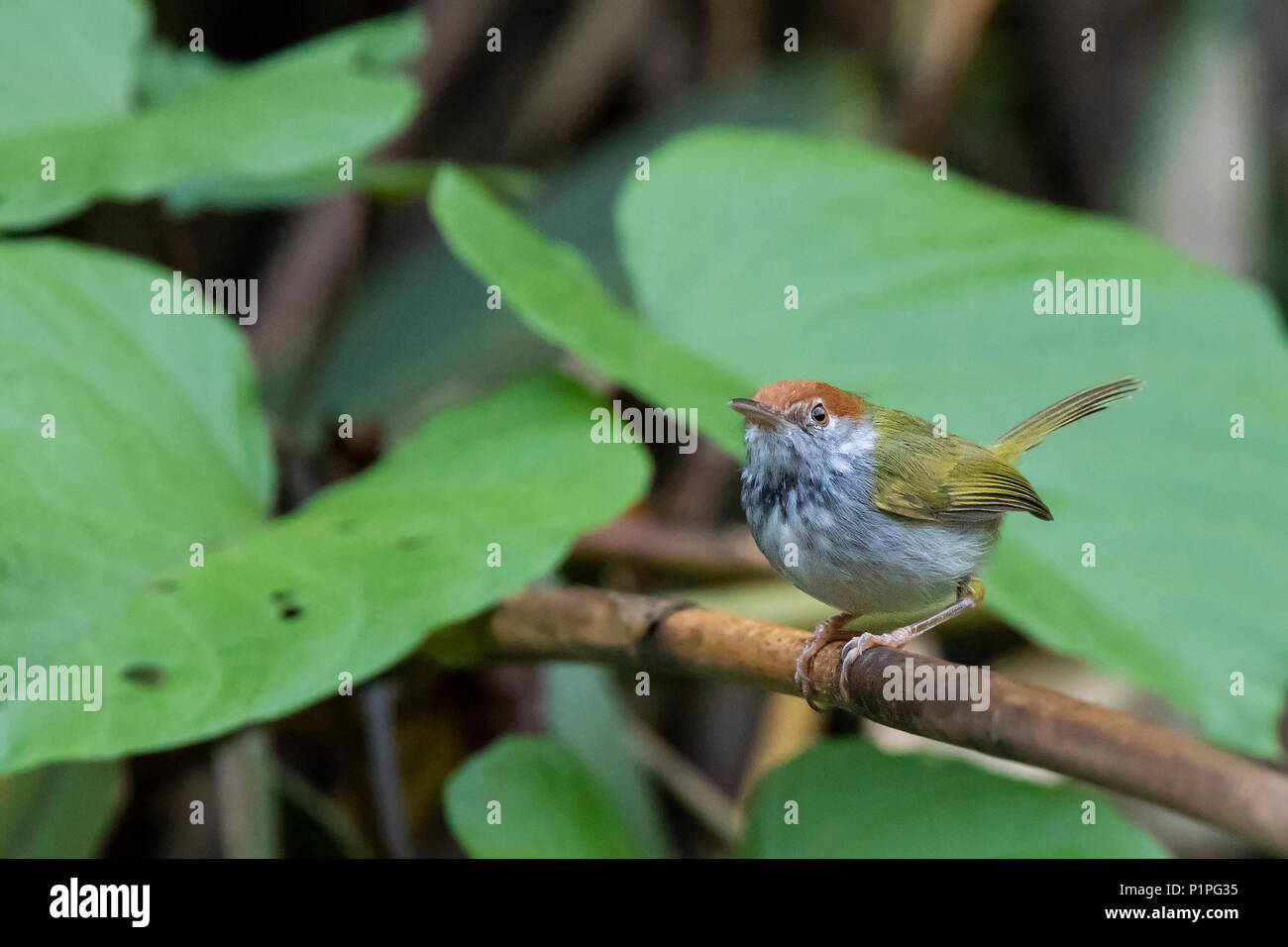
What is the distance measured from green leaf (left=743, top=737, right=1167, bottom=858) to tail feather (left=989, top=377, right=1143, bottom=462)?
23.2 inches

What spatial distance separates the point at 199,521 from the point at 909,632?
1173 millimetres

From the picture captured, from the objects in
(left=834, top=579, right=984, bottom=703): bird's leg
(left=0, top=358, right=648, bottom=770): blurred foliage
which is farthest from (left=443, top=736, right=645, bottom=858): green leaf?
(left=834, top=579, right=984, bottom=703): bird's leg

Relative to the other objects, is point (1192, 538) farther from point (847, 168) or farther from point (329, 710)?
point (329, 710)

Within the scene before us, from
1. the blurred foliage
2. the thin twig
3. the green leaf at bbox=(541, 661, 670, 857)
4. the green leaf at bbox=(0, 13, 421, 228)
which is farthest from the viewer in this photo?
the thin twig

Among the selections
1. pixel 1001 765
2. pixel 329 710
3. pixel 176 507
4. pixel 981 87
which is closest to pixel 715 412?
pixel 176 507

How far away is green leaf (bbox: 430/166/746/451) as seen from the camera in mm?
1977

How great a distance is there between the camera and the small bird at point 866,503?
53.7 inches

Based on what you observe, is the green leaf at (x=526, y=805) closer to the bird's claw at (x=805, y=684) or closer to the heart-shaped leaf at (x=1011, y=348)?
the heart-shaped leaf at (x=1011, y=348)

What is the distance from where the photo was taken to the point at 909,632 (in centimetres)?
147

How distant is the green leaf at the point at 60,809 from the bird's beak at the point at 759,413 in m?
1.63

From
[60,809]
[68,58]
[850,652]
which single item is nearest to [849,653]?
[850,652]

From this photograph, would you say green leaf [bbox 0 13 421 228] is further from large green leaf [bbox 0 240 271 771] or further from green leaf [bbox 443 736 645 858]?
green leaf [bbox 443 736 645 858]

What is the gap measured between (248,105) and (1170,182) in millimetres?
3139

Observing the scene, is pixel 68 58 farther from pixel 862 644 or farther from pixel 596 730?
pixel 862 644
